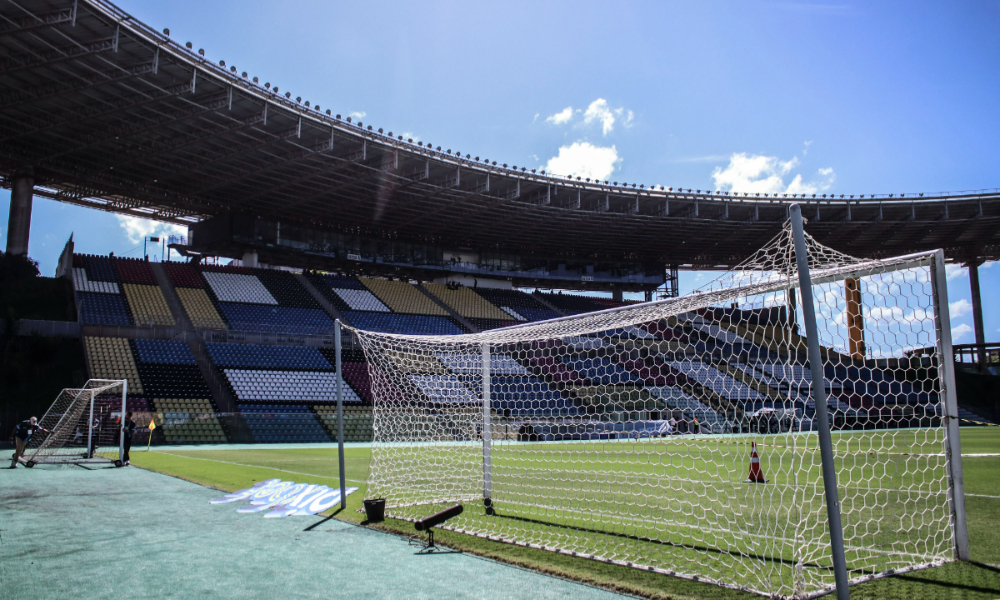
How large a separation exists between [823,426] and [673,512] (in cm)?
403

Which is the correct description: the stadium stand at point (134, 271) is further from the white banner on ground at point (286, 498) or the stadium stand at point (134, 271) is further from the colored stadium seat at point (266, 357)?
the white banner on ground at point (286, 498)

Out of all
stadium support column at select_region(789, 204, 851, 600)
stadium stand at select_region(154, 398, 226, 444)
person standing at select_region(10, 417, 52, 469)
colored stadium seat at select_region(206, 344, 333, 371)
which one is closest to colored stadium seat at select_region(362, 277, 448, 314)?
colored stadium seat at select_region(206, 344, 333, 371)

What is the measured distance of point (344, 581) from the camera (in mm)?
4305

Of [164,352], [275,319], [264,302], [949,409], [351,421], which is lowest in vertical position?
[351,421]

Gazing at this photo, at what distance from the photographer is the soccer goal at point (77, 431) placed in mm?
14562

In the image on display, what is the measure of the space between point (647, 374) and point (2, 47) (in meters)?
21.6

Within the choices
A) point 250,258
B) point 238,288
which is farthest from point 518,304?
point 238,288

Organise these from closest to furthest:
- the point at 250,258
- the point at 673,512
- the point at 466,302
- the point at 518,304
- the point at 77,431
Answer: the point at 673,512 < the point at 77,431 < the point at 250,258 < the point at 466,302 < the point at 518,304

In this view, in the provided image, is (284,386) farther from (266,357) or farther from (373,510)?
(373,510)

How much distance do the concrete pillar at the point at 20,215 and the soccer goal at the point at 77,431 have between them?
1135 cm

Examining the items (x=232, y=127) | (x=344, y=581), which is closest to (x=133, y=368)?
(x=232, y=127)

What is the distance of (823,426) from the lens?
123 inches

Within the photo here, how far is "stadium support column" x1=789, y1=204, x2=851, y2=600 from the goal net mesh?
49.8ft

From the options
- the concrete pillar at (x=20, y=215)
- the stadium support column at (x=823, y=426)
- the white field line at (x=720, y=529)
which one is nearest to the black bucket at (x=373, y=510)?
the white field line at (x=720, y=529)
